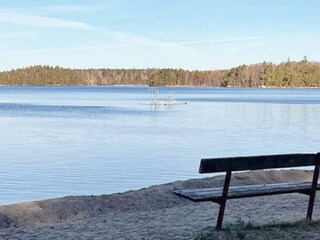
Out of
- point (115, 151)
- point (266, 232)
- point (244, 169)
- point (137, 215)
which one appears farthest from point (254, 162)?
point (115, 151)

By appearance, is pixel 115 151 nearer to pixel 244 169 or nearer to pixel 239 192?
pixel 239 192

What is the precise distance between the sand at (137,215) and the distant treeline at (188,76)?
471 ft

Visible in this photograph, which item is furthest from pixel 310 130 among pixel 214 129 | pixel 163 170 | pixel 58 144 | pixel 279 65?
pixel 279 65

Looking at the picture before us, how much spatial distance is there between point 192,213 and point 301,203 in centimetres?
164

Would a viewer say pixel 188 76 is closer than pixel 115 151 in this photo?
No

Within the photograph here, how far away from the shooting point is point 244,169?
5.99 metres

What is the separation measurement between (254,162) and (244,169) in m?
0.13

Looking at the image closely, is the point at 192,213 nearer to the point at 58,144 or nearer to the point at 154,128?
the point at 58,144

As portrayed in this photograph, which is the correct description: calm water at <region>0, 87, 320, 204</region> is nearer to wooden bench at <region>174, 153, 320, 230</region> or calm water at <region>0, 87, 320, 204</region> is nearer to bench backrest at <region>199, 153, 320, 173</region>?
wooden bench at <region>174, 153, 320, 230</region>

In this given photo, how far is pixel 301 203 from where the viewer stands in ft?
27.2

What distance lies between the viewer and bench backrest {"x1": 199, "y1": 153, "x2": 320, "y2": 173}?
5.76 meters

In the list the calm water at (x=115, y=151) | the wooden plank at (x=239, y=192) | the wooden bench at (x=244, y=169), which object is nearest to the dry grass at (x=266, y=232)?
the wooden bench at (x=244, y=169)

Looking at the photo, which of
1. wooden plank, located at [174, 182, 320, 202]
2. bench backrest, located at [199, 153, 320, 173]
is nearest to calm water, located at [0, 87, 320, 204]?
wooden plank, located at [174, 182, 320, 202]

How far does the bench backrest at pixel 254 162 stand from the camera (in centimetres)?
576
